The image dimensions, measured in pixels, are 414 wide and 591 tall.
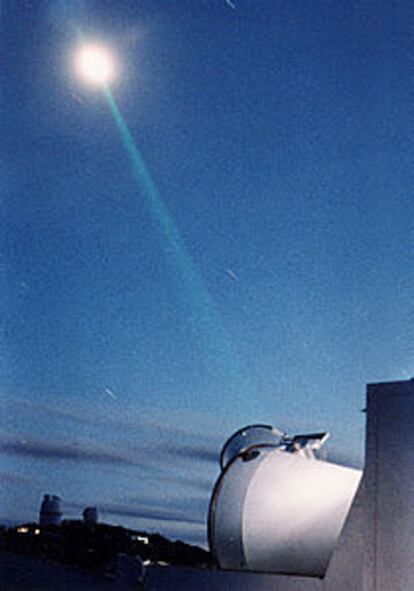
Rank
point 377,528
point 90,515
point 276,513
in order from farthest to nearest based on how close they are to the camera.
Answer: point 90,515, point 276,513, point 377,528

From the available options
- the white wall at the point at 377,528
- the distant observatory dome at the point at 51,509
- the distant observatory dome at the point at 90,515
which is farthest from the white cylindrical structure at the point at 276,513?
the distant observatory dome at the point at 90,515

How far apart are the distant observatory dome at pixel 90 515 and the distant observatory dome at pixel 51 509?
1.07 meters

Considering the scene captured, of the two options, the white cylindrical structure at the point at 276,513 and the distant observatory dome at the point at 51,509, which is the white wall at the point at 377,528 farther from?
the distant observatory dome at the point at 51,509

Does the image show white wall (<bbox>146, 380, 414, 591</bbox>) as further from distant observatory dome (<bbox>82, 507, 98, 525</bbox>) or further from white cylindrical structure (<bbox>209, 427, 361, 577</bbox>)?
distant observatory dome (<bbox>82, 507, 98, 525</bbox>)

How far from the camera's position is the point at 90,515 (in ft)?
57.2

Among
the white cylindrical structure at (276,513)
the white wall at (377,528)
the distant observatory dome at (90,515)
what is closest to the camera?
the white wall at (377,528)

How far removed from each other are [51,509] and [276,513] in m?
11.1

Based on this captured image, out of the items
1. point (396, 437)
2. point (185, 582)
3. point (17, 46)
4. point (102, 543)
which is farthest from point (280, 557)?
point (102, 543)

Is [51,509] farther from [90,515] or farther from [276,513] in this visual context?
[276,513]

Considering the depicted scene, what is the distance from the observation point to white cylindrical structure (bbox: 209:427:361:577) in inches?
226

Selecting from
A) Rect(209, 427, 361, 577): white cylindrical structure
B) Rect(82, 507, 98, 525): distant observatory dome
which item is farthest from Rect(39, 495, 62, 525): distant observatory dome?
Rect(209, 427, 361, 577): white cylindrical structure

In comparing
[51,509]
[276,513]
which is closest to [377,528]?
[276,513]

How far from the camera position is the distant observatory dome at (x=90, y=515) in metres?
17.3

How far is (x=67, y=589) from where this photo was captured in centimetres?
2356
